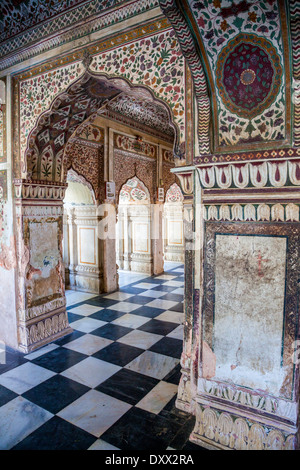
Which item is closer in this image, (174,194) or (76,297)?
(76,297)

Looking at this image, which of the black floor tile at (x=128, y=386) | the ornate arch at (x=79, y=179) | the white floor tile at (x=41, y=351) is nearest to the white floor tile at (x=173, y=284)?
the ornate arch at (x=79, y=179)

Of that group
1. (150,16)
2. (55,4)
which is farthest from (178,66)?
(55,4)

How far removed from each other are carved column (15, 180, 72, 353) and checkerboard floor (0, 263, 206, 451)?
22 centimetres

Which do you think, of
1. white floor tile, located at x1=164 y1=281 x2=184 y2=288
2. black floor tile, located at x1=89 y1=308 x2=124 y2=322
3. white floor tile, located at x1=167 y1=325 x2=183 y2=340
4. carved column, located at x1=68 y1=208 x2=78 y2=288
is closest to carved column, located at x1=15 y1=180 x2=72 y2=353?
black floor tile, located at x1=89 y1=308 x2=124 y2=322

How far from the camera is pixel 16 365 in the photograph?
10.6 feet

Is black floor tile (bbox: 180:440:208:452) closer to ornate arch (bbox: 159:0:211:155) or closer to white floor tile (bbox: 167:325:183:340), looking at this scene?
white floor tile (bbox: 167:325:183:340)

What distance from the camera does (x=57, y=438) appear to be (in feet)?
7.10

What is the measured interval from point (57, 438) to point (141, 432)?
0.60m

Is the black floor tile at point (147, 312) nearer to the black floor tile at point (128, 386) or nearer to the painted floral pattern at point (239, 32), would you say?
the black floor tile at point (128, 386)

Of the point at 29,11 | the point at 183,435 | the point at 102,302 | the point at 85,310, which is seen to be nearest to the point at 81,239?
the point at 102,302

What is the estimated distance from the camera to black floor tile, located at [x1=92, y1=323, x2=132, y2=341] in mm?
3918

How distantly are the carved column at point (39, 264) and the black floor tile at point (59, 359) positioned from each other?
0.87 feet

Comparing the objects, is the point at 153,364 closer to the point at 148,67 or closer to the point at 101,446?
the point at 101,446
